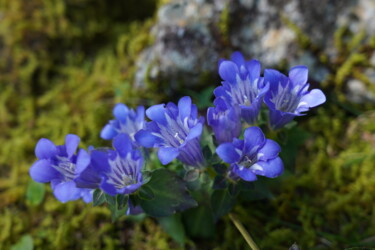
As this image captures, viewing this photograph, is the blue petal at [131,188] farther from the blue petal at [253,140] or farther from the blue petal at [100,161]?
the blue petal at [253,140]

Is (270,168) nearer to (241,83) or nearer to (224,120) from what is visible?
(224,120)

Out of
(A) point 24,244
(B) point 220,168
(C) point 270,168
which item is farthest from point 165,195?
(A) point 24,244

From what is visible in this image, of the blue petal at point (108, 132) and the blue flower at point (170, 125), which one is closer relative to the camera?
the blue flower at point (170, 125)

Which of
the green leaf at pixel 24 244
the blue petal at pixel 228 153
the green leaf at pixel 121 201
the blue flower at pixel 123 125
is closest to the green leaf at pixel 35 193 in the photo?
the green leaf at pixel 24 244

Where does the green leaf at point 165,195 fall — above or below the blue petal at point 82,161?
below

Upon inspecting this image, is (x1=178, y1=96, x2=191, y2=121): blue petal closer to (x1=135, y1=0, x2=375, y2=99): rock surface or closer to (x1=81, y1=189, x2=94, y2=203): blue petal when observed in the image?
(x1=81, y1=189, x2=94, y2=203): blue petal
